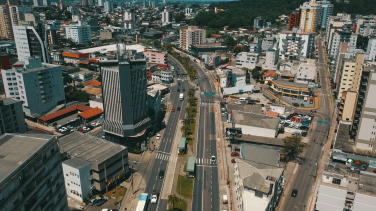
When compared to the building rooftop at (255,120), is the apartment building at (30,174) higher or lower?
higher

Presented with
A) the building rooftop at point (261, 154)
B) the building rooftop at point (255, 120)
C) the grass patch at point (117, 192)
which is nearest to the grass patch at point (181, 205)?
the grass patch at point (117, 192)

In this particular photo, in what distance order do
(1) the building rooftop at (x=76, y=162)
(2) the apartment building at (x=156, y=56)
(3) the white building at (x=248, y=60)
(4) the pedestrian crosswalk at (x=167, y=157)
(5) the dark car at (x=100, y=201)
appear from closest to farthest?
1. (1) the building rooftop at (x=76, y=162)
2. (5) the dark car at (x=100, y=201)
3. (4) the pedestrian crosswalk at (x=167, y=157)
4. (3) the white building at (x=248, y=60)
5. (2) the apartment building at (x=156, y=56)

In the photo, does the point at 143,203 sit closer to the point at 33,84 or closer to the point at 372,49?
the point at 33,84

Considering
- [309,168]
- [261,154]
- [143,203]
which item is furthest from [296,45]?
[143,203]

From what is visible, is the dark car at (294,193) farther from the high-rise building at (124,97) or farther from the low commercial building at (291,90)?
the low commercial building at (291,90)

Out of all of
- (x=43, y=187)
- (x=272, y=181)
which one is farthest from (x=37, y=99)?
(x=272, y=181)

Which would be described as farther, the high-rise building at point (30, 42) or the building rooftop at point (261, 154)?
the high-rise building at point (30, 42)
